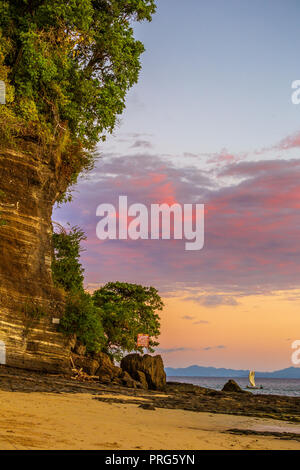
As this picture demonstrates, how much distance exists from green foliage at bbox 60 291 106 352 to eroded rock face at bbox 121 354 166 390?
3508 millimetres

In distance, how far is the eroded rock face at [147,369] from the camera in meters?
30.7

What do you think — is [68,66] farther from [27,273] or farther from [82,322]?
[82,322]

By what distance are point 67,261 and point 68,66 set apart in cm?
1223

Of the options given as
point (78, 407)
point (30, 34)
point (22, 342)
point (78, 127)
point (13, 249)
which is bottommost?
point (78, 407)

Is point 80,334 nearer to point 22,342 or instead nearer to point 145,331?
point 22,342

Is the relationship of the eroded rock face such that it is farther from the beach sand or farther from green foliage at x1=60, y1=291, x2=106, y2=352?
the beach sand

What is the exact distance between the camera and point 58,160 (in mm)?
26438

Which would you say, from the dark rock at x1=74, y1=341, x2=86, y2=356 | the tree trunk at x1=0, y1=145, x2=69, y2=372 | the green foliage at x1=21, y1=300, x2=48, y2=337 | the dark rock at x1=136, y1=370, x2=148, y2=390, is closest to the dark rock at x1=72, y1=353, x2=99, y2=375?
the dark rock at x1=74, y1=341, x2=86, y2=356

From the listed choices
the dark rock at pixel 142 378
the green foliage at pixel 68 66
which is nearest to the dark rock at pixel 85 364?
the dark rock at pixel 142 378

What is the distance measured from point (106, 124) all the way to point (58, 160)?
334 cm

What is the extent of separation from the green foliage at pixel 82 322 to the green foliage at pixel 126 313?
6259 mm
